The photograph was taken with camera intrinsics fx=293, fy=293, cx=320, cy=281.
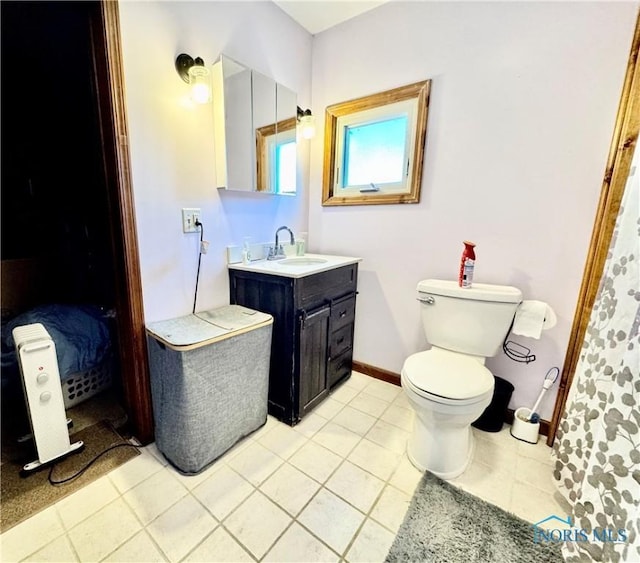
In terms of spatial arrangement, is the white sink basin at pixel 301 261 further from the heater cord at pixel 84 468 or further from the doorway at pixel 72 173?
the heater cord at pixel 84 468

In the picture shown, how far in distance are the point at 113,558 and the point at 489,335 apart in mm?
1757

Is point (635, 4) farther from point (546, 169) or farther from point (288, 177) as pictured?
point (288, 177)

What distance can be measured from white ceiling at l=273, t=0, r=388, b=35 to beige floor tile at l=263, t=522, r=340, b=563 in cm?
269

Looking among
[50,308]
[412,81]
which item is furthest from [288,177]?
[50,308]

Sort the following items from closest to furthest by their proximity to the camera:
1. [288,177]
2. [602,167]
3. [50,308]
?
[602,167] < [50,308] < [288,177]

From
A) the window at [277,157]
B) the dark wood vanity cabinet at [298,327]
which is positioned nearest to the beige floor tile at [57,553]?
the dark wood vanity cabinet at [298,327]

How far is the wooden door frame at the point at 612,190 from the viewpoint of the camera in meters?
1.22

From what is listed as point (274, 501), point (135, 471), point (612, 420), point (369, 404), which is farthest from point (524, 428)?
point (135, 471)

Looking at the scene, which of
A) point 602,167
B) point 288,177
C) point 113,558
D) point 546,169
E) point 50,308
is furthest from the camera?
point 288,177

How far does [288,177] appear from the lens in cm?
204

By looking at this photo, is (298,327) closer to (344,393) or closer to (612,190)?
(344,393)

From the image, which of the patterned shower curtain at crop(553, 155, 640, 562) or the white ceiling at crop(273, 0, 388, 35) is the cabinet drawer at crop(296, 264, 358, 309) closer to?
the patterned shower curtain at crop(553, 155, 640, 562)

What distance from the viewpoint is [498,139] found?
1.56 metres

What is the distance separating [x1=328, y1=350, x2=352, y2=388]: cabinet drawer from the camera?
1911 mm
